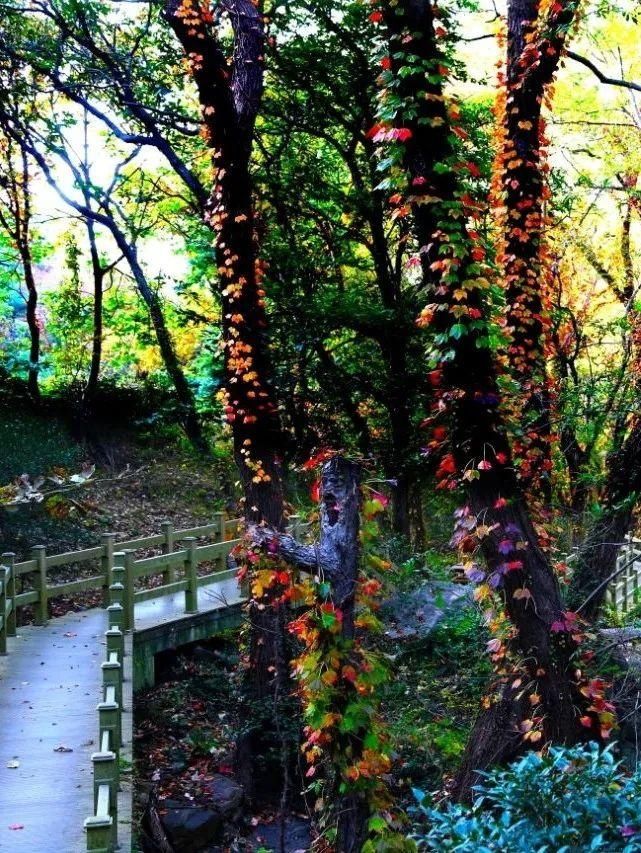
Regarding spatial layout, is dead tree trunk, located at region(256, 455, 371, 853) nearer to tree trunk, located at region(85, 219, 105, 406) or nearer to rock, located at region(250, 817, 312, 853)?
rock, located at region(250, 817, 312, 853)

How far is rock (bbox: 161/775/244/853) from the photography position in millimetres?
9531

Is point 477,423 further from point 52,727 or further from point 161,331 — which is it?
point 161,331

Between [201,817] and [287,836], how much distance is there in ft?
3.50

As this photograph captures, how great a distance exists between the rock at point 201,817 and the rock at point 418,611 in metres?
3.59

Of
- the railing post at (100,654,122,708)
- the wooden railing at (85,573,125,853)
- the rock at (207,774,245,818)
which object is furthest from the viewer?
the rock at (207,774,245,818)

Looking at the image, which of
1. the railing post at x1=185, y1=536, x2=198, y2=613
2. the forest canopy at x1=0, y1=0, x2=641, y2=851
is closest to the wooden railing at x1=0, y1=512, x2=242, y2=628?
the railing post at x1=185, y1=536, x2=198, y2=613

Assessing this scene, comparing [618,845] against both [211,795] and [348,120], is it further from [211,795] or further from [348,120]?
[348,120]

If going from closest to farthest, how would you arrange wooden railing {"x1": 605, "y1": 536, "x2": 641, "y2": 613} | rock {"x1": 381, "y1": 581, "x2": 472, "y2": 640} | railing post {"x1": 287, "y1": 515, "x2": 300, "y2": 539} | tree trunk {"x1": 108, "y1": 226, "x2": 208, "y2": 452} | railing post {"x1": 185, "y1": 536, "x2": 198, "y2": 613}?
1. railing post {"x1": 287, "y1": 515, "x2": 300, "y2": 539}
2. rock {"x1": 381, "y1": 581, "x2": 472, "y2": 640}
3. railing post {"x1": 185, "y1": 536, "x2": 198, "y2": 613}
4. wooden railing {"x1": 605, "y1": 536, "x2": 641, "y2": 613}
5. tree trunk {"x1": 108, "y1": 226, "x2": 208, "y2": 452}

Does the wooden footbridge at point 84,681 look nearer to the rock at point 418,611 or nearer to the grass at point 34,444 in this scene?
the rock at point 418,611

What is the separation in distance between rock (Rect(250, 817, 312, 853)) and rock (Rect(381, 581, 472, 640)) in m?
3.33

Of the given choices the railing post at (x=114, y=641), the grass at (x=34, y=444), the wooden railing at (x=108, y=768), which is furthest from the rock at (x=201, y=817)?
the grass at (x=34, y=444)

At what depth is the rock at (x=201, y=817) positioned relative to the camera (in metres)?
9.53

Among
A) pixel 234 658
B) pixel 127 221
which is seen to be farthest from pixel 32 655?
pixel 127 221

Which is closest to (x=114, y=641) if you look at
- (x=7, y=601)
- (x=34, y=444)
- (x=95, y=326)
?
(x=7, y=601)
